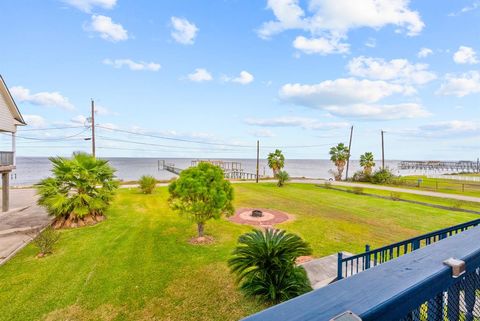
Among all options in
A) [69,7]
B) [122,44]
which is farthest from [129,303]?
[122,44]

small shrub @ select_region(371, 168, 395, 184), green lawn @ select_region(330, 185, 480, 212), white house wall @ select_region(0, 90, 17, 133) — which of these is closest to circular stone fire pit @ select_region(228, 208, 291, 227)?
green lawn @ select_region(330, 185, 480, 212)

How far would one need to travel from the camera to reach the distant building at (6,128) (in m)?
15.4

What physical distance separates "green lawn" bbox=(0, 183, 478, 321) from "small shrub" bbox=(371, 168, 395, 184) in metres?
18.5

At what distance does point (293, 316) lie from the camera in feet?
2.37

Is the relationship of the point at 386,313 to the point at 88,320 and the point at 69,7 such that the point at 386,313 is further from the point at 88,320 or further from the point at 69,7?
the point at 69,7

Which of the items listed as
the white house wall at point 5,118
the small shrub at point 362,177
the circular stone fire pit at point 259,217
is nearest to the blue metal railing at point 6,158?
the white house wall at point 5,118

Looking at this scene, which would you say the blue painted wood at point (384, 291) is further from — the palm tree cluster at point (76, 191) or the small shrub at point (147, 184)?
the small shrub at point (147, 184)

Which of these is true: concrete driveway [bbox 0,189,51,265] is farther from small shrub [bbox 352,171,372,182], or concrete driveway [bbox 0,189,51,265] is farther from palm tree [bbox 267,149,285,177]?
small shrub [bbox 352,171,372,182]

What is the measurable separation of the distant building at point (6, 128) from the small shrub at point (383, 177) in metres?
38.9

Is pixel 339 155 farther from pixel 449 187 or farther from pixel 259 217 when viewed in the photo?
pixel 259 217

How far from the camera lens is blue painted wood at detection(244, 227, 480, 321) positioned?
759 mm

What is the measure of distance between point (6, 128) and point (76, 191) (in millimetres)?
7100

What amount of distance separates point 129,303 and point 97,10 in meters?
15.9

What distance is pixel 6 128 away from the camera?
16.0 meters
